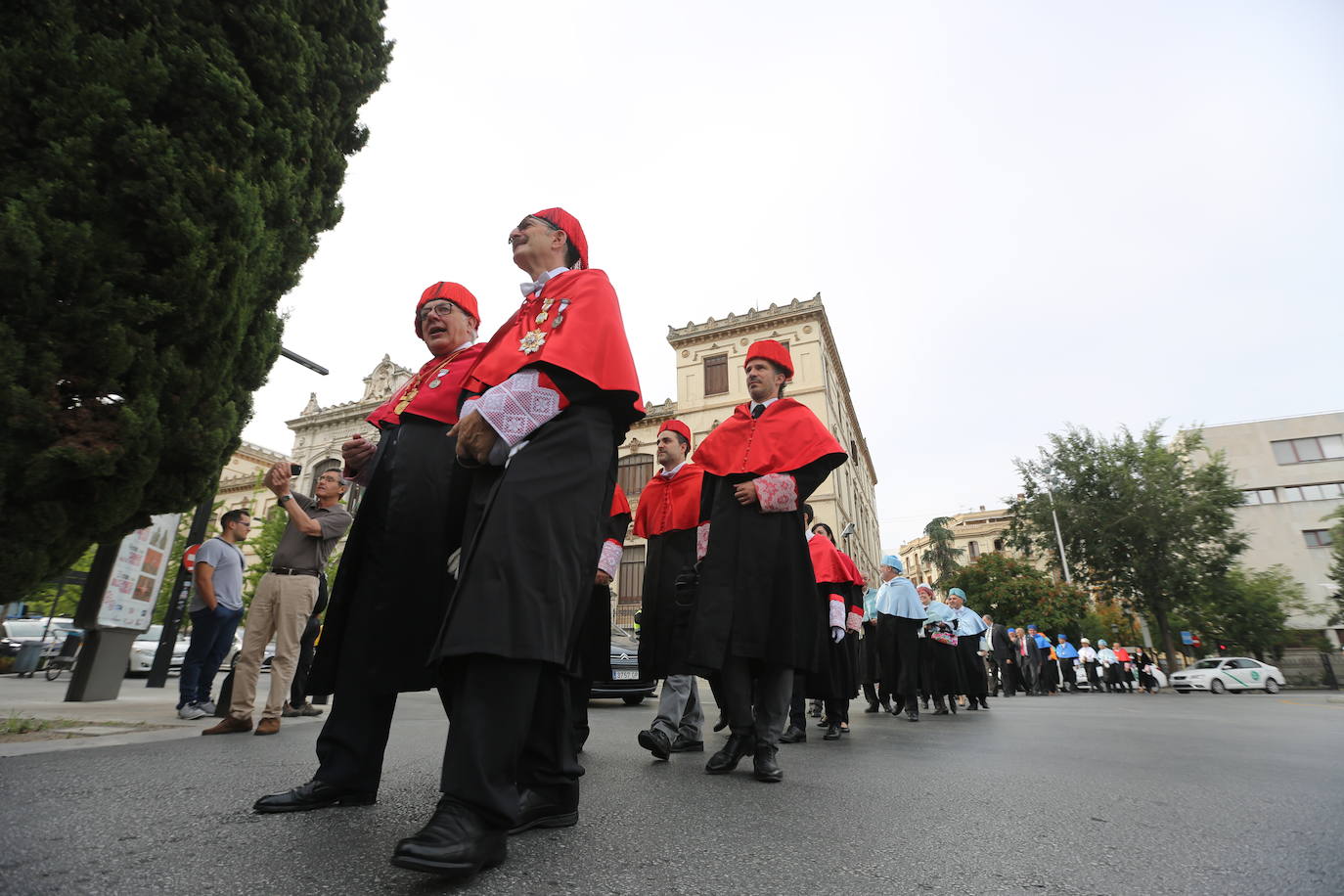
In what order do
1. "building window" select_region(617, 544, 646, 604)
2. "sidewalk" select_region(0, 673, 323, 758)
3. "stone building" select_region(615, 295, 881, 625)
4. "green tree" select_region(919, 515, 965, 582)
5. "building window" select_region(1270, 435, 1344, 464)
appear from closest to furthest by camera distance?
"sidewalk" select_region(0, 673, 323, 758) < "building window" select_region(617, 544, 646, 604) < "stone building" select_region(615, 295, 881, 625) < "building window" select_region(1270, 435, 1344, 464) < "green tree" select_region(919, 515, 965, 582)

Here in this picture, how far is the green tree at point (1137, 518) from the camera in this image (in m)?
30.6

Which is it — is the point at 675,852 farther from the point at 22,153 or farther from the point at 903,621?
the point at 903,621

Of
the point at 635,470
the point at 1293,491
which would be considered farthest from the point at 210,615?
the point at 1293,491

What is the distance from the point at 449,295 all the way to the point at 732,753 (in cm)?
272

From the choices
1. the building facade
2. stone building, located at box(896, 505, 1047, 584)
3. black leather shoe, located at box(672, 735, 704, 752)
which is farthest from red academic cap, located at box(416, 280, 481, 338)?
stone building, located at box(896, 505, 1047, 584)

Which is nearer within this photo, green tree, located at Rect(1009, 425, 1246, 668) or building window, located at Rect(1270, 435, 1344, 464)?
green tree, located at Rect(1009, 425, 1246, 668)

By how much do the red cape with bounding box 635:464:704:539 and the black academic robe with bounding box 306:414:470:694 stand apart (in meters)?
2.50

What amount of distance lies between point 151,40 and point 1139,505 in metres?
37.2

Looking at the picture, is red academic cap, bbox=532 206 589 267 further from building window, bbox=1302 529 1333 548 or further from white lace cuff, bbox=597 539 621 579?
building window, bbox=1302 529 1333 548

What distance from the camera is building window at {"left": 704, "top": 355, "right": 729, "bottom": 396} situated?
3197cm

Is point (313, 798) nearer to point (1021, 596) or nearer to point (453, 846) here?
point (453, 846)

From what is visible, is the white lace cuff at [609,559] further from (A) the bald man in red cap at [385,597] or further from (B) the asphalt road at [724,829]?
(A) the bald man in red cap at [385,597]

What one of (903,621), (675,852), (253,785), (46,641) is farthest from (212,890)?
(46,641)

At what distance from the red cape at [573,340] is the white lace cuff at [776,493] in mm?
1397
